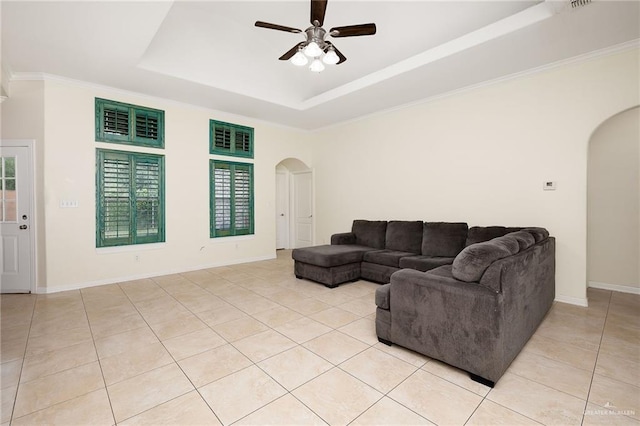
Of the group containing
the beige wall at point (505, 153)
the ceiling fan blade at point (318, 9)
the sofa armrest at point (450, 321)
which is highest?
the ceiling fan blade at point (318, 9)

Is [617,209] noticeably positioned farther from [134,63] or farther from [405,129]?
[134,63]

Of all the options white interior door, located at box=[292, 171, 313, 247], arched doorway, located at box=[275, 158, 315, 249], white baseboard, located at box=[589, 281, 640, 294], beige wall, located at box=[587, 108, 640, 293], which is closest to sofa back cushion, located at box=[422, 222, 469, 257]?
beige wall, located at box=[587, 108, 640, 293]

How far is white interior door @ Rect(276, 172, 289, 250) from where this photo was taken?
314 inches

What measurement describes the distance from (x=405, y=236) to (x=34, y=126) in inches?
225

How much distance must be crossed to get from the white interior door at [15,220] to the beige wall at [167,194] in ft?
0.89

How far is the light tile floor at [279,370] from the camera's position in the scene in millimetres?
1794

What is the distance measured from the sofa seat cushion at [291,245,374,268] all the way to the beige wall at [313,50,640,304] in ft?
4.56

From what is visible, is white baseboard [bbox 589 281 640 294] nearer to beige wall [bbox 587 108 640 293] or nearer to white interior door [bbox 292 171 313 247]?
beige wall [bbox 587 108 640 293]

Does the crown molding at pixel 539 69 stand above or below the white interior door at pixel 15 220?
above

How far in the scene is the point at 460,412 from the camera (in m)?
1.79

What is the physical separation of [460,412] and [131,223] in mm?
5129

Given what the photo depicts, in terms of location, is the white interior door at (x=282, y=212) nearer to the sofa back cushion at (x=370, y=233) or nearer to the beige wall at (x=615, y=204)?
the sofa back cushion at (x=370, y=233)

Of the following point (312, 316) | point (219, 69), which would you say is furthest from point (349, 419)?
point (219, 69)

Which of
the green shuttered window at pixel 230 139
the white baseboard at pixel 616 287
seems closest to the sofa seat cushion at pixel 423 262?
the white baseboard at pixel 616 287
